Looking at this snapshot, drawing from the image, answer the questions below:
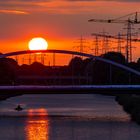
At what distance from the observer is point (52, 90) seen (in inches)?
2377

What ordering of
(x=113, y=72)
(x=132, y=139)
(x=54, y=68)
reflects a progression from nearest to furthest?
(x=132, y=139), (x=54, y=68), (x=113, y=72)

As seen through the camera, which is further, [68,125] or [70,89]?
[70,89]

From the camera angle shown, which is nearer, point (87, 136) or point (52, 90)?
point (87, 136)

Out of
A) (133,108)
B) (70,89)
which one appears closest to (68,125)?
(70,89)

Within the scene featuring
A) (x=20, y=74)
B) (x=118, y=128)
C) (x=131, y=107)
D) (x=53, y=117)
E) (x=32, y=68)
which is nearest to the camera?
(x=118, y=128)

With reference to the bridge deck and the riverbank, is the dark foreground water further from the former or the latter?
the bridge deck

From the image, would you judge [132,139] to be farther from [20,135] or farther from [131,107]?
[131,107]

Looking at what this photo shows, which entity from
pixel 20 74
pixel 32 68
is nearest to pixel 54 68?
pixel 20 74

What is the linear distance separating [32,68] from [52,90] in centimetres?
5744

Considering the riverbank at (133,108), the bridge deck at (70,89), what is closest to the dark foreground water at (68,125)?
the riverbank at (133,108)

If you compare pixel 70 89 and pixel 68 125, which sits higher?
pixel 70 89

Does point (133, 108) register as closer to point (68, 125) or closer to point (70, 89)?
point (70, 89)

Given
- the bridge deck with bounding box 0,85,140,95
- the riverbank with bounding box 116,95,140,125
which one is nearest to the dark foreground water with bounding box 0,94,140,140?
the riverbank with bounding box 116,95,140,125

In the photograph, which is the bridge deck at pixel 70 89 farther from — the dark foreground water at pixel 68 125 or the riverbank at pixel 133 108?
the dark foreground water at pixel 68 125
